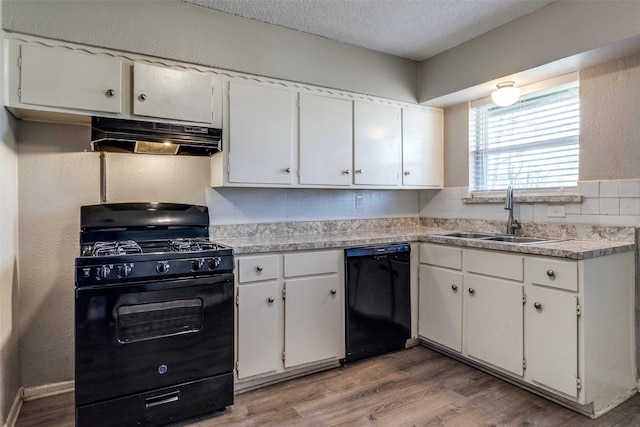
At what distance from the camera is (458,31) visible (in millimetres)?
2750

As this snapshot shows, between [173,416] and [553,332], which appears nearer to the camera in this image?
[173,416]

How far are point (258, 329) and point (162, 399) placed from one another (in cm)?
62

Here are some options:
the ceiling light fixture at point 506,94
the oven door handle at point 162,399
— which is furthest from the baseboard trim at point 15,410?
the ceiling light fixture at point 506,94

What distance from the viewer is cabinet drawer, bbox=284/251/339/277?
2.38 meters

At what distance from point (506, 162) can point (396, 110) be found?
1.01 m

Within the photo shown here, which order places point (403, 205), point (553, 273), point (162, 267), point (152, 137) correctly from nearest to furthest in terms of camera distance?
1. point (162, 267)
2. point (553, 273)
3. point (152, 137)
4. point (403, 205)

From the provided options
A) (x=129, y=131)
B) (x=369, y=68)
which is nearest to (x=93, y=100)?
(x=129, y=131)

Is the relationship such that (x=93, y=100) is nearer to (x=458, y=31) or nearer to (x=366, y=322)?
(x=366, y=322)

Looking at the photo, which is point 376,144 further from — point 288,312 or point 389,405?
point 389,405

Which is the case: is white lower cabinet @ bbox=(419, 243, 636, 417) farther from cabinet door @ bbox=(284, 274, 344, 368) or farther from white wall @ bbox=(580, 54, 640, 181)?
cabinet door @ bbox=(284, 274, 344, 368)

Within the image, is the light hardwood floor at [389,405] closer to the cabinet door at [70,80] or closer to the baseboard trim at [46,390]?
the baseboard trim at [46,390]

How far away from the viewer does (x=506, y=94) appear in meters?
2.72

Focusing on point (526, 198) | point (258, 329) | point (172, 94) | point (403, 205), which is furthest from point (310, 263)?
point (526, 198)

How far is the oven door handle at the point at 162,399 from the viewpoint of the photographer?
1.85 m
